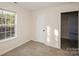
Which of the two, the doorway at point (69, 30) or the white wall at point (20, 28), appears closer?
the white wall at point (20, 28)

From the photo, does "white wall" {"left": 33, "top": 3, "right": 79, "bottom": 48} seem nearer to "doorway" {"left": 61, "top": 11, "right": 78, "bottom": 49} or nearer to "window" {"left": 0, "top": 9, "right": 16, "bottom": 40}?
"doorway" {"left": 61, "top": 11, "right": 78, "bottom": 49}

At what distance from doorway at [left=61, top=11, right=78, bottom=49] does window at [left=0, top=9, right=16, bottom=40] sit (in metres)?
2.27

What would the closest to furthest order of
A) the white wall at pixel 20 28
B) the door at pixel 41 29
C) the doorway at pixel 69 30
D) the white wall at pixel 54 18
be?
the white wall at pixel 20 28 < the doorway at pixel 69 30 < the white wall at pixel 54 18 < the door at pixel 41 29

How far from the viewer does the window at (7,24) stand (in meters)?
3.40

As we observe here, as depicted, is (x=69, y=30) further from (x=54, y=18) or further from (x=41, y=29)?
(x=41, y=29)

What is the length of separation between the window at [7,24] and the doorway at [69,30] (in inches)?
89.4

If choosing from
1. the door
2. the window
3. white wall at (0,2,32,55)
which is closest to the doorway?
the door

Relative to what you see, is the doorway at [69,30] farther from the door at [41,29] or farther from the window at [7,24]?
the window at [7,24]

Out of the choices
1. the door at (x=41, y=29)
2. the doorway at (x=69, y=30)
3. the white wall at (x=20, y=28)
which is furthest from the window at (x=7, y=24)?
the doorway at (x=69, y=30)

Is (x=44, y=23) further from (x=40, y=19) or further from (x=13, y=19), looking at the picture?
(x=13, y=19)

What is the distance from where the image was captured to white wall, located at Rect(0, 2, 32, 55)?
3395 millimetres

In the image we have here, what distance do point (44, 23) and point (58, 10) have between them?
1.16 meters

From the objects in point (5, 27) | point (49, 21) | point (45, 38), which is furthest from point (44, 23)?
point (5, 27)

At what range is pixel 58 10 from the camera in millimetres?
4008
